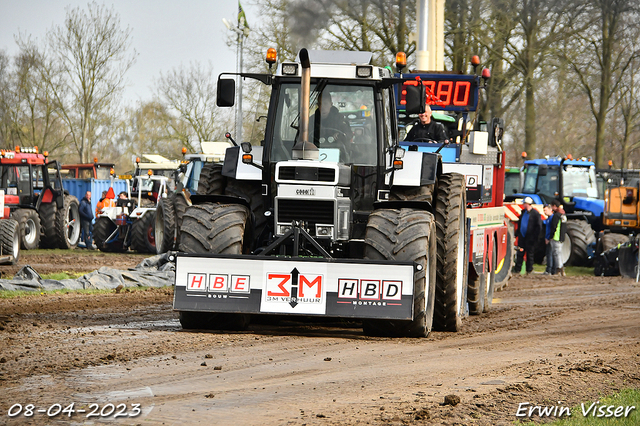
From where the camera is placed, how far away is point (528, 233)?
22.0 m

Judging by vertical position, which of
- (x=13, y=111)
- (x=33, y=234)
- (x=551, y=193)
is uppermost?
(x=13, y=111)

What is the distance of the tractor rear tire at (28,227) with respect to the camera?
2462 cm

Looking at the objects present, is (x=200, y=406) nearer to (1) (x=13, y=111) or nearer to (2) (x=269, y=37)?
(2) (x=269, y=37)

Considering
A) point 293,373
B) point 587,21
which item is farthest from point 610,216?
point 293,373

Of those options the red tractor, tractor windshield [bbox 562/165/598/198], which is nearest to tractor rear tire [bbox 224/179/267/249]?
the red tractor

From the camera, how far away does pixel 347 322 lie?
10.3 meters

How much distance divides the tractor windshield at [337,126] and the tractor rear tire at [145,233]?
15.9 meters

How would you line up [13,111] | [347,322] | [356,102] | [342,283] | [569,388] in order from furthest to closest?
[13,111] < [347,322] < [356,102] < [342,283] < [569,388]

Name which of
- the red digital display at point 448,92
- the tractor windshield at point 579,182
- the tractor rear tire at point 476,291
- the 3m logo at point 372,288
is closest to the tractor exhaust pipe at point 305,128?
the 3m logo at point 372,288

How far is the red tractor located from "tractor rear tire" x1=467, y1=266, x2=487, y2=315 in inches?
628

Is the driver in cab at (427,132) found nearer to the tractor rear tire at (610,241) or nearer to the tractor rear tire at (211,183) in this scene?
the tractor rear tire at (211,183)

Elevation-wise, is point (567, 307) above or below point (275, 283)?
below

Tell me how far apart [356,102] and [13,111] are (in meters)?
38.0

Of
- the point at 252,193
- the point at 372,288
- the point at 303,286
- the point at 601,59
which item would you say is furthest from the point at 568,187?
the point at 303,286
